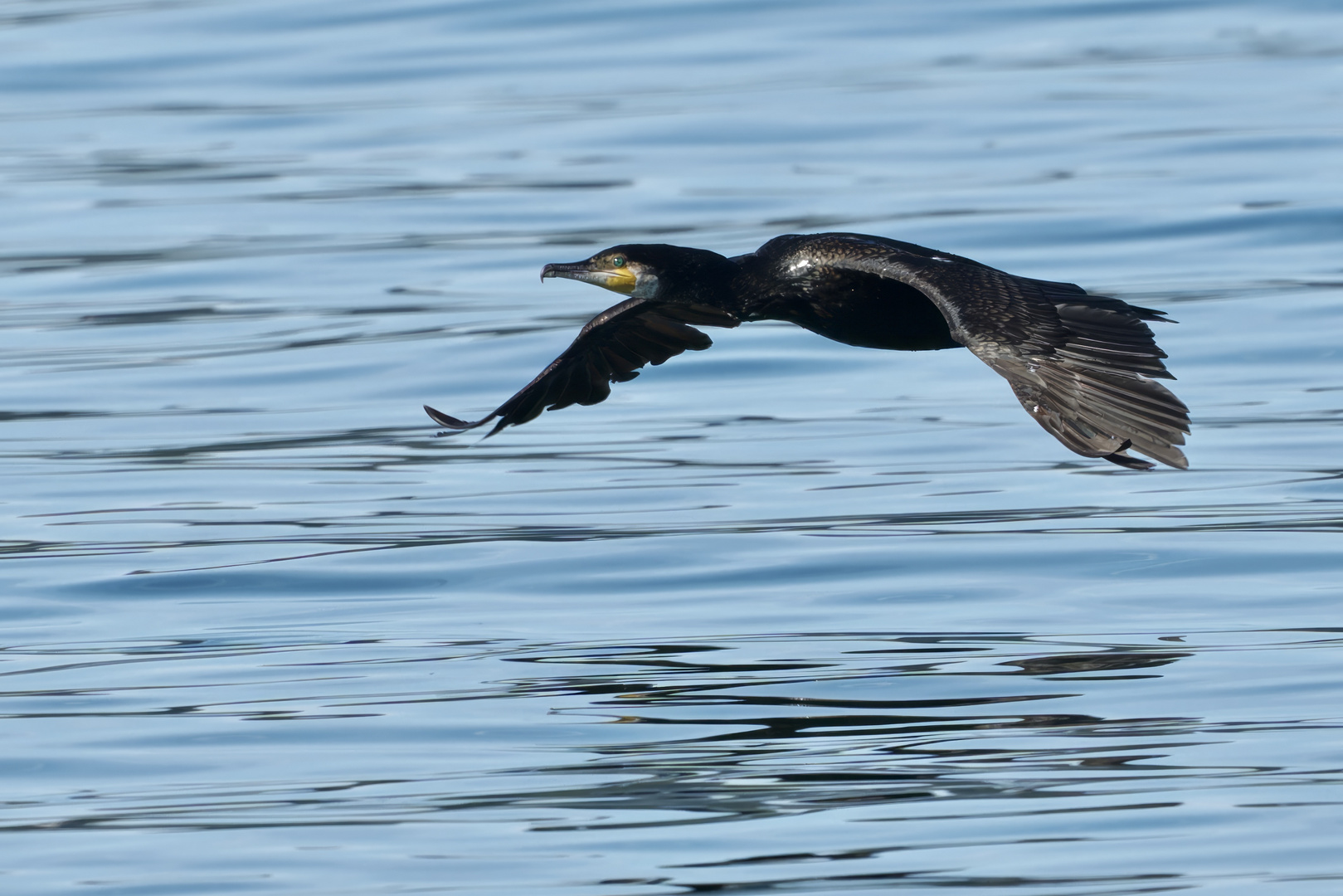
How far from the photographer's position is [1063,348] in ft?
25.9

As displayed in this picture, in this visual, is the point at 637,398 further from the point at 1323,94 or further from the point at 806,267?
the point at 1323,94

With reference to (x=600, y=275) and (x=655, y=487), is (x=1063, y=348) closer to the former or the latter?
(x=600, y=275)

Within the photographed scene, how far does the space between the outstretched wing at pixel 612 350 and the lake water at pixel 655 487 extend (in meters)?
0.82

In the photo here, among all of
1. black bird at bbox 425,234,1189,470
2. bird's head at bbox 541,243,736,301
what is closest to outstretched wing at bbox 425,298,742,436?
black bird at bbox 425,234,1189,470

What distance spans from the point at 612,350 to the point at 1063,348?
2.53 metres

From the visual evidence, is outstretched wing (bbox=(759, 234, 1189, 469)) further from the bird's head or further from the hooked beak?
the hooked beak

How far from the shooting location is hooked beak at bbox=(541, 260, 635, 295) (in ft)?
30.3

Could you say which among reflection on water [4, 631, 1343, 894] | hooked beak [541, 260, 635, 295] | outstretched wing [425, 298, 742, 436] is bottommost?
reflection on water [4, 631, 1343, 894]

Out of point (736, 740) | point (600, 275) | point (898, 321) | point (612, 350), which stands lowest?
point (736, 740)

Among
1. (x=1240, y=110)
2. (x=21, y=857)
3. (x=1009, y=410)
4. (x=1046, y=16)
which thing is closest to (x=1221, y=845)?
(x=21, y=857)

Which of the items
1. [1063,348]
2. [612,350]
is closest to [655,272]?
[612,350]

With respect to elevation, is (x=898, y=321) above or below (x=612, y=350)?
above

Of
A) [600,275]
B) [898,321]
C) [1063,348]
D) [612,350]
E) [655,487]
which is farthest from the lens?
[655,487]

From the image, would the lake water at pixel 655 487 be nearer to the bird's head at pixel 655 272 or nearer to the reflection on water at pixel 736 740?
the reflection on water at pixel 736 740
